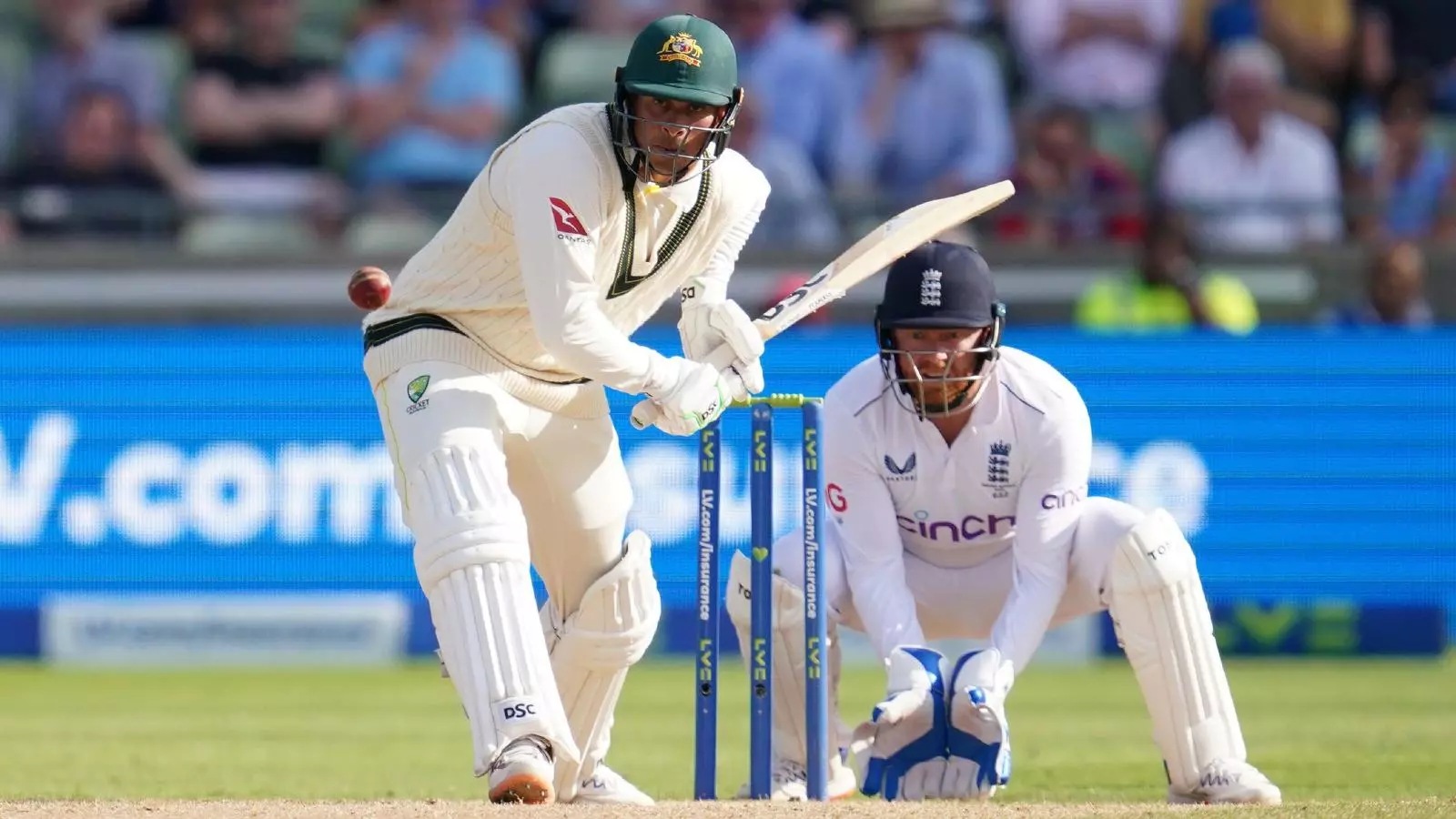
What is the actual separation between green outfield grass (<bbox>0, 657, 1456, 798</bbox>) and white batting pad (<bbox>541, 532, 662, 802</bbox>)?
0.38 metres

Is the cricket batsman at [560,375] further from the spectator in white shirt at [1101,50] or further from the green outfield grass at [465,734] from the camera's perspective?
the spectator in white shirt at [1101,50]

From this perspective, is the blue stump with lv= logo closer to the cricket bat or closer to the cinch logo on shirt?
the cricket bat

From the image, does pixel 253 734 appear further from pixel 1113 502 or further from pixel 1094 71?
pixel 1094 71

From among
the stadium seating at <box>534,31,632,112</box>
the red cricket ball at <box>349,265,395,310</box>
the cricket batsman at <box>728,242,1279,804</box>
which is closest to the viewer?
the red cricket ball at <box>349,265,395,310</box>

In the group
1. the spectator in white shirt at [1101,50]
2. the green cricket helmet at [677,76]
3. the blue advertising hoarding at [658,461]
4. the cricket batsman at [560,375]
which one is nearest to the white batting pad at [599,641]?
the cricket batsman at [560,375]

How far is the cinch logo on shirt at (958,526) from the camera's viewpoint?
538cm

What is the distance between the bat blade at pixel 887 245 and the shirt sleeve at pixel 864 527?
0.97ft

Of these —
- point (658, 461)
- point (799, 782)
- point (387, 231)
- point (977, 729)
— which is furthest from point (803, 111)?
point (977, 729)

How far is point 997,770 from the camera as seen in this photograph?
4938mm

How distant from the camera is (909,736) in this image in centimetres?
505

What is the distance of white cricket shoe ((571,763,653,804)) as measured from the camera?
17.2 feet

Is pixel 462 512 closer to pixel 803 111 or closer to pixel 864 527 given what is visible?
pixel 864 527

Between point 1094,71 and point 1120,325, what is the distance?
6.91 ft

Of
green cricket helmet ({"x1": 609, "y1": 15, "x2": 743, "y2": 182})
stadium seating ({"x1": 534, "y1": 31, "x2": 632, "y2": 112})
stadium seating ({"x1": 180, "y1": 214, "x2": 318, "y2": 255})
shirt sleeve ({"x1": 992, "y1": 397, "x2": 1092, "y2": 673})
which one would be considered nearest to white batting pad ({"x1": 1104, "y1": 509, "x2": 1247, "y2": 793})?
shirt sleeve ({"x1": 992, "y1": 397, "x2": 1092, "y2": 673})
